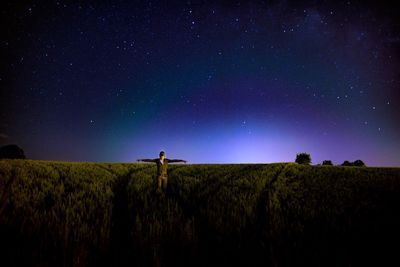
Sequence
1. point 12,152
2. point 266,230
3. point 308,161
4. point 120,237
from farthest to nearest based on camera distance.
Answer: point 308,161 → point 12,152 → point 266,230 → point 120,237

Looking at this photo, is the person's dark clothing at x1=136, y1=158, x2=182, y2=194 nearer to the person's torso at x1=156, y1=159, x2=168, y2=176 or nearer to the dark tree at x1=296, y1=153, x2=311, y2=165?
the person's torso at x1=156, y1=159, x2=168, y2=176

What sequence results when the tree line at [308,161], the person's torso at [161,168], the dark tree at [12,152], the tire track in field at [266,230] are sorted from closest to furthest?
1. the tire track in field at [266,230]
2. the person's torso at [161,168]
3. the dark tree at [12,152]
4. the tree line at [308,161]

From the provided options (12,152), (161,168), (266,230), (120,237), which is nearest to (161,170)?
(161,168)

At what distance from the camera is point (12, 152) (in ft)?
216

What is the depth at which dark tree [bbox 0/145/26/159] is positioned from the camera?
213ft

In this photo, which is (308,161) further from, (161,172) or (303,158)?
(161,172)

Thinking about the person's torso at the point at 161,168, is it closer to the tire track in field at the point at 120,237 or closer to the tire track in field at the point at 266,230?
the tire track in field at the point at 120,237

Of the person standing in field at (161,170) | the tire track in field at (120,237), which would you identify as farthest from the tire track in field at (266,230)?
the person standing in field at (161,170)

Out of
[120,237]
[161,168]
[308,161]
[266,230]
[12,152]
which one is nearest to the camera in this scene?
[120,237]

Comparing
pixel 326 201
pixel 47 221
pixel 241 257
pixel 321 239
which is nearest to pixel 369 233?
pixel 321 239

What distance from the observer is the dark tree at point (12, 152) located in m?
64.8

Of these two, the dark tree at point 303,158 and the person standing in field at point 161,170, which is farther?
the dark tree at point 303,158

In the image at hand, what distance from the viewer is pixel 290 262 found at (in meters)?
2.92

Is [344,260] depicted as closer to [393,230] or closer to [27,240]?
[393,230]
